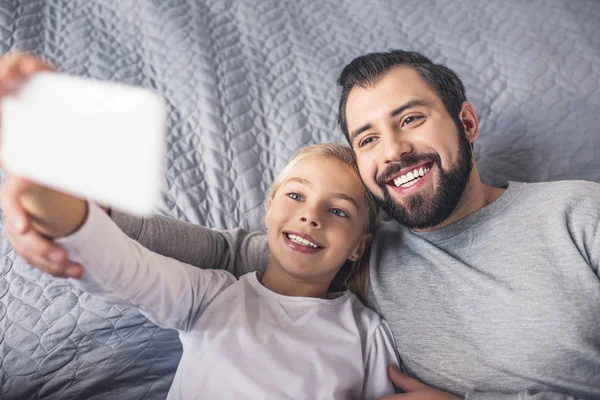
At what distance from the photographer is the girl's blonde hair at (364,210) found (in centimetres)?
101

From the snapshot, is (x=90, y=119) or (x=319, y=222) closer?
(x=90, y=119)

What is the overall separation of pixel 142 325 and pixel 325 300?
0.38 meters

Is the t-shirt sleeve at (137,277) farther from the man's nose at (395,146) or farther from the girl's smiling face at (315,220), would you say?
the man's nose at (395,146)

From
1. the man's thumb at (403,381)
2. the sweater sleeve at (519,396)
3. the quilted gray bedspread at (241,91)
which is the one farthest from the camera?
the quilted gray bedspread at (241,91)

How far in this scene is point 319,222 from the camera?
90 cm

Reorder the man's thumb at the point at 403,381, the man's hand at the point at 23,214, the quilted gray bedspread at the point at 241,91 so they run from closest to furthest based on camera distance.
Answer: the man's hand at the point at 23,214 → the man's thumb at the point at 403,381 → the quilted gray bedspread at the point at 241,91

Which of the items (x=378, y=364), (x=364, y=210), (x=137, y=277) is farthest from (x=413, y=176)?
(x=137, y=277)

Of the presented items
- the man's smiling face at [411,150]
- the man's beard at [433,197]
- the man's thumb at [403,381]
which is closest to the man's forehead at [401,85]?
the man's smiling face at [411,150]

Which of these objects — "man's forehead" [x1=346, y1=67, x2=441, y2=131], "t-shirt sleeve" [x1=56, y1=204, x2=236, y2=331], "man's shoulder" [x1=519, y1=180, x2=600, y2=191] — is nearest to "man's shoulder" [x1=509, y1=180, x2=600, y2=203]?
"man's shoulder" [x1=519, y1=180, x2=600, y2=191]

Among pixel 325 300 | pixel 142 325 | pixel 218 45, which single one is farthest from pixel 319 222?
pixel 218 45

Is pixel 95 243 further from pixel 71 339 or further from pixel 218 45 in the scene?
pixel 218 45

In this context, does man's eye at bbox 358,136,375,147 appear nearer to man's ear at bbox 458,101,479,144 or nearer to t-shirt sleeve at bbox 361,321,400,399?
man's ear at bbox 458,101,479,144

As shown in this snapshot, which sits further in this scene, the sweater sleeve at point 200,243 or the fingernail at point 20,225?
the sweater sleeve at point 200,243

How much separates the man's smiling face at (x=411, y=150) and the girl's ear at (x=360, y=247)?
0.11 m
